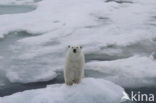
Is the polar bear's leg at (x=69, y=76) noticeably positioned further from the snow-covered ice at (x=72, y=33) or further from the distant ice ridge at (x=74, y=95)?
the snow-covered ice at (x=72, y=33)

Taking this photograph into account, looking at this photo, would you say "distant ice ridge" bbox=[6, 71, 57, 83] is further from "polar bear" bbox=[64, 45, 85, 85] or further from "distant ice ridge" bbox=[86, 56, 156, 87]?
"polar bear" bbox=[64, 45, 85, 85]

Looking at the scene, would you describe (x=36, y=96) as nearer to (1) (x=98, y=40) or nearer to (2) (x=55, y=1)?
(1) (x=98, y=40)

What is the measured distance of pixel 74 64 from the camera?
178 inches

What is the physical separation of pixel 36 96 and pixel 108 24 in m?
5.04

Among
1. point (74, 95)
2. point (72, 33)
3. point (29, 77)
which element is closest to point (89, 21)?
point (72, 33)

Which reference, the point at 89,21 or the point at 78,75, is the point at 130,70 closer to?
the point at 78,75

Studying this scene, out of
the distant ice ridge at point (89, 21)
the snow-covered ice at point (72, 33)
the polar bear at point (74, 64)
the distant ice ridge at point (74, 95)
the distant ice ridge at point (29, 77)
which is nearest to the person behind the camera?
the distant ice ridge at point (74, 95)

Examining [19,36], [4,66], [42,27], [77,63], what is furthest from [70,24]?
[77,63]

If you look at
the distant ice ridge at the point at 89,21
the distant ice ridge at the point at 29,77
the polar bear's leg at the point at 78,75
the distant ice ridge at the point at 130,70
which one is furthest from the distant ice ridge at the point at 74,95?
the distant ice ridge at the point at 89,21

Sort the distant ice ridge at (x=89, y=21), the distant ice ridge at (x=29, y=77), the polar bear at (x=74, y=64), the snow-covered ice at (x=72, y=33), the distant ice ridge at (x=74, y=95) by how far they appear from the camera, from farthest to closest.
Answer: the distant ice ridge at (x=89, y=21), the snow-covered ice at (x=72, y=33), the distant ice ridge at (x=29, y=77), the polar bear at (x=74, y=64), the distant ice ridge at (x=74, y=95)

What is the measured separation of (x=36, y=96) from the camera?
4.27 meters

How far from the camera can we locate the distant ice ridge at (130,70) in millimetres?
5410

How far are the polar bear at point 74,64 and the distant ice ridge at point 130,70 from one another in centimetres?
105

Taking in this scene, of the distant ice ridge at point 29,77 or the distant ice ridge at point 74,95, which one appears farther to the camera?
the distant ice ridge at point 29,77
